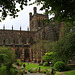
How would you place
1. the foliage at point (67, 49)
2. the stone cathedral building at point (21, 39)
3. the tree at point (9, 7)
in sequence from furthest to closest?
the stone cathedral building at point (21, 39) → the foliage at point (67, 49) → the tree at point (9, 7)

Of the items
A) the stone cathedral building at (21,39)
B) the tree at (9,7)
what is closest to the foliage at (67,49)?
the tree at (9,7)

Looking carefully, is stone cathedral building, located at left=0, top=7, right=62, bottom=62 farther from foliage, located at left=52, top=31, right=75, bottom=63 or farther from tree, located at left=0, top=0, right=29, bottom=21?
tree, located at left=0, top=0, right=29, bottom=21

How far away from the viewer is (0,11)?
5168mm

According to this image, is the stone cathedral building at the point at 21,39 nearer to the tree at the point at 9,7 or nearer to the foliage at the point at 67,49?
the foliage at the point at 67,49

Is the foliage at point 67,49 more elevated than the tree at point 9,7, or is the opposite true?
the tree at point 9,7

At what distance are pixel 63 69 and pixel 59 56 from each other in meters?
2.82

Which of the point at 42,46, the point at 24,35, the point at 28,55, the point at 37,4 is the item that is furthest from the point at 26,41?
the point at 37,4

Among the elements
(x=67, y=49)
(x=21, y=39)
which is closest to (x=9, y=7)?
(x=67, y=49)

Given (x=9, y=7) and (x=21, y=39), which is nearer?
(x=9, y=7)

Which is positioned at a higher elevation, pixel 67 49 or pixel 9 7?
pixel 9 7

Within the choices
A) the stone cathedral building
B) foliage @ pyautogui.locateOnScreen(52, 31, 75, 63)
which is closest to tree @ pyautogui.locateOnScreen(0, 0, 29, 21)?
foliage @ pyautogui.locateOnScreen(52, 31, 75, 63)

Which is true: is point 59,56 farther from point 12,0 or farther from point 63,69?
point 12,0

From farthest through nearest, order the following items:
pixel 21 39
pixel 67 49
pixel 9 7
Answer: pixel 21 39, pixel 67 49, pixel 9 7

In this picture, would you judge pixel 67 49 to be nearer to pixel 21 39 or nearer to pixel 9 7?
pixel 9 7
